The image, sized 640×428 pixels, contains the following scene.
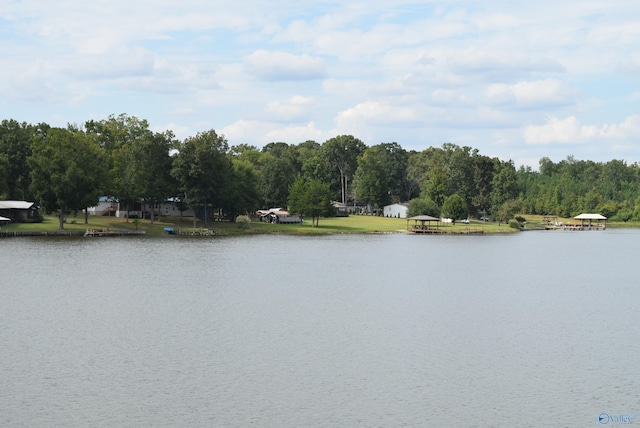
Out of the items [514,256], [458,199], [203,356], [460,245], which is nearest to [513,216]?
[458,199]

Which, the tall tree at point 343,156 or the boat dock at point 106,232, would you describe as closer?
the boat dock at point 106,232

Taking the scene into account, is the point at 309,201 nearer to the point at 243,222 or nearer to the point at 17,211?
the point at 243,222

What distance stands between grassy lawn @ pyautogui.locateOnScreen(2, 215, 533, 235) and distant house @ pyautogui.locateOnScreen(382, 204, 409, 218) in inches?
556

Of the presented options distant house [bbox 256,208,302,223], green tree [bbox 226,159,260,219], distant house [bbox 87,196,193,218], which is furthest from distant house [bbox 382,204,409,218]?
distant house [bbox 87,196,193,218]

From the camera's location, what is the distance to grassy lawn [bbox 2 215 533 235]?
4333 inches

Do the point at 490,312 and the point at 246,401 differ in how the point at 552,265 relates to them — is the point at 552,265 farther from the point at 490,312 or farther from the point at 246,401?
the point at 246,401

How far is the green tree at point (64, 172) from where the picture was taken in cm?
10181

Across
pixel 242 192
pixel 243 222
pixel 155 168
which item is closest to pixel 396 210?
pixel 242 192

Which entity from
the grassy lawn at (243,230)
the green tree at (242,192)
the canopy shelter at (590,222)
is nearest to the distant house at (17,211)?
A: the grassy lawn at (243,230)

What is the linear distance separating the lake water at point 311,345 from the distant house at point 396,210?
102m

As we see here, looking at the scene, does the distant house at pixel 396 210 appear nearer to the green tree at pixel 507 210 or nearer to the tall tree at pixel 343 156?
the tall tree at pixel 343 156

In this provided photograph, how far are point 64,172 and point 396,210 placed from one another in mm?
88890

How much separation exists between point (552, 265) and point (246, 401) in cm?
5719

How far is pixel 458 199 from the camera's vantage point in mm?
155625
